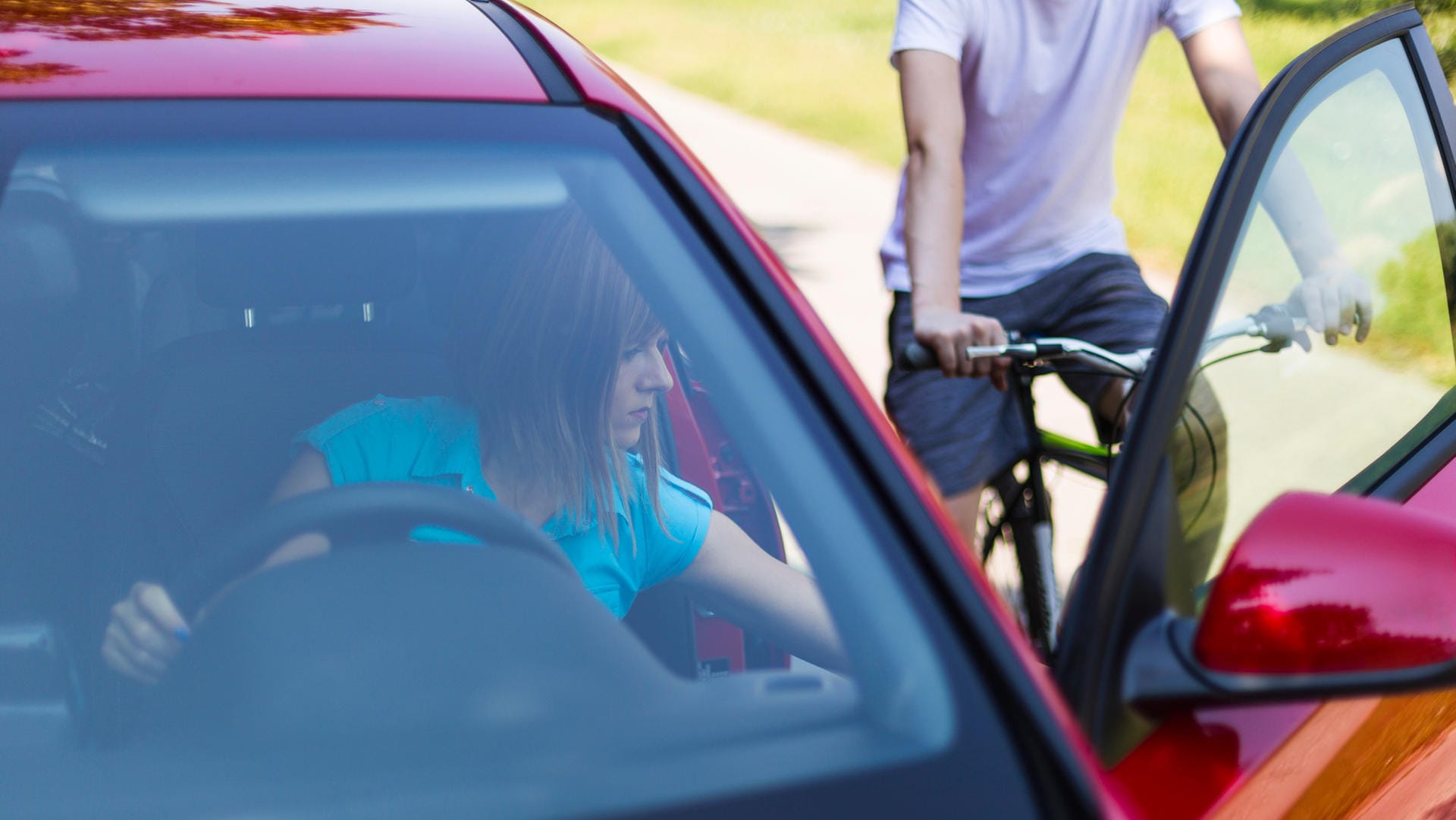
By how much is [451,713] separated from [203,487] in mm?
534

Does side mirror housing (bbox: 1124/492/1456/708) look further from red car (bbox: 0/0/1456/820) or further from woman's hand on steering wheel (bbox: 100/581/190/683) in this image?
woman's hand on steering wheel (bbox: 100/581/190/683)

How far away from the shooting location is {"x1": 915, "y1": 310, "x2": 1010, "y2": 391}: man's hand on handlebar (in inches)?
85.5

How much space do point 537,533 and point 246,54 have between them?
62 centimetres

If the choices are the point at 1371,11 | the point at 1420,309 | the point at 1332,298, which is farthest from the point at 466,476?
the point at 1371,11

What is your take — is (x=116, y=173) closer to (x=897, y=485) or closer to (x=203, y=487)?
(x=203, y=487)

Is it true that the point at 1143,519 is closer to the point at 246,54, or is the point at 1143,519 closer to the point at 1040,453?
the point at 246,54

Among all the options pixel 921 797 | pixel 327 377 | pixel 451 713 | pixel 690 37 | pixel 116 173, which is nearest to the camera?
pixel 921 797

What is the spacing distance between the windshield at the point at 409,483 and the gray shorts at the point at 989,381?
32.0 inches

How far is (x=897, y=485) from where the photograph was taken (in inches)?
52.0

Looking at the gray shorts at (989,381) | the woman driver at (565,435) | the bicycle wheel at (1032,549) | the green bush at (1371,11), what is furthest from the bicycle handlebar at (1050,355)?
the green bush at (1371,11)

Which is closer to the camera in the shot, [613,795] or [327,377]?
[613,795]

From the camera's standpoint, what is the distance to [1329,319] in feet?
5.92

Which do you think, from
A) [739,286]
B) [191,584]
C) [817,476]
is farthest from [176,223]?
[817,476]

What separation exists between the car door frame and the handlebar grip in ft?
2.40
